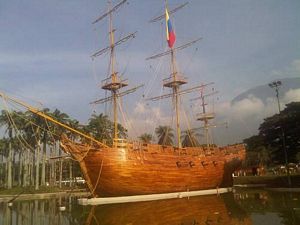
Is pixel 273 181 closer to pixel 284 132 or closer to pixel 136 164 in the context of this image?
pixel 284 132

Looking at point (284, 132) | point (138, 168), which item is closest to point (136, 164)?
point (138, 168)

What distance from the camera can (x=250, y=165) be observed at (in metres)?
64.9

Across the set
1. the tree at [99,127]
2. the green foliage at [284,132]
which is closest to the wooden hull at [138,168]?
the green foliage at [284,132]

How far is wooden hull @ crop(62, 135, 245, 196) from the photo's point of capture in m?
28.1

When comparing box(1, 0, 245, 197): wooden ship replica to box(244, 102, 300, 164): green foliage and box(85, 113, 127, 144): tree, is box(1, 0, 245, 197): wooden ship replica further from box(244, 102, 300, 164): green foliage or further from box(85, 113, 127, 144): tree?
box(85, 113, 127, 144): tree

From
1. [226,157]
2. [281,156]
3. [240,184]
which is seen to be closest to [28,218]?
[226,157]

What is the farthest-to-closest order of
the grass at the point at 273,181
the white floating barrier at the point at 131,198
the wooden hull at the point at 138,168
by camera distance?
the grass at the point at 273,181
the wooden hull at the point at 138,168
the white floating barrier at the point at 131,198

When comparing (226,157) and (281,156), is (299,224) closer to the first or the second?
(226,157)

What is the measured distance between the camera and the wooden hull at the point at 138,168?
28125mm

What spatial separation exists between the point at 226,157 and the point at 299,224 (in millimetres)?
26600

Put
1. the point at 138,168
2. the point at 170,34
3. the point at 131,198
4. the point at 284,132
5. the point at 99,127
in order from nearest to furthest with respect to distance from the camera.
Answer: the point at 131,198 < the point at 138,168 < the point at 170,34 < the point at 284,132 < the point at 99,127

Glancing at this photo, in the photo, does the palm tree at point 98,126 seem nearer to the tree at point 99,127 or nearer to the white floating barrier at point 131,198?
the tree at point 99,127

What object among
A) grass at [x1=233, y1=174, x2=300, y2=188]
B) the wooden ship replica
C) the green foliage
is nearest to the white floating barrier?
the wooden ship replica

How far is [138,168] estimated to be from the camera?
95.3 feet
